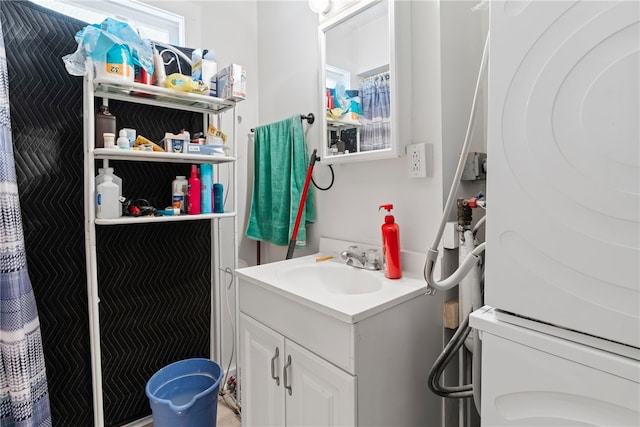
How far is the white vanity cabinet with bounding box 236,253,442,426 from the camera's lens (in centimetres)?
98

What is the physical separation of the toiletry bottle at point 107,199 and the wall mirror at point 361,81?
95 centimetres

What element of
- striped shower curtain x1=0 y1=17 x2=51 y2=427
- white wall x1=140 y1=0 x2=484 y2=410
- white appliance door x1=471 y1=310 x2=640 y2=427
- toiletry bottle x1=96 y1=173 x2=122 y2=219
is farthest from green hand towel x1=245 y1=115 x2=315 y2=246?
white appliance door x1=471 y1=310 x2=640 y2=427

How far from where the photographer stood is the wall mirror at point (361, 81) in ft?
4.28

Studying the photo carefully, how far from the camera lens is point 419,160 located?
4.17 feet

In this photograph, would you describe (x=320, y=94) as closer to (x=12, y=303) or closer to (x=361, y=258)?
(x=361, y=258)

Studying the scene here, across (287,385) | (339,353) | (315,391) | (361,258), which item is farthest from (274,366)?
(361,258)

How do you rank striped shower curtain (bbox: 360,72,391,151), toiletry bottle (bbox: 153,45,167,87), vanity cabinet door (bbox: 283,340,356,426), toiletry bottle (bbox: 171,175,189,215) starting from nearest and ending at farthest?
vanity cabinet door (bbox: 283,340,356,426) < striped shower curtain (bbox: 360,72,391,151) < toiletry bottle (bbox: 153,45,167,87) < toiletry bottle (bbox: 171,175,189,215)

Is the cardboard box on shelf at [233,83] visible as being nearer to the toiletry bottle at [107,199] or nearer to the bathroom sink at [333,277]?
the toiletry bottle at [107,199]

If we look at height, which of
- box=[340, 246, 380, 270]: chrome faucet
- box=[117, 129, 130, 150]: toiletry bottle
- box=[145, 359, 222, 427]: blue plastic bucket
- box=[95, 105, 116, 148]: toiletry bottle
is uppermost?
box=[95, 105, 116, 148]: toiletry bottle

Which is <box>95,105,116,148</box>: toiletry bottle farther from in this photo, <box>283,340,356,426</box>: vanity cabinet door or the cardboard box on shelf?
<box>283,340,356,426</box>: vanity cabinet door

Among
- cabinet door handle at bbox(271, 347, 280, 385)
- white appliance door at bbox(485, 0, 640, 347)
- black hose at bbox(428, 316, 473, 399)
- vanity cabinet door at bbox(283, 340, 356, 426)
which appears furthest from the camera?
cabinet door handle at bbox(271, 347, 280, 385)

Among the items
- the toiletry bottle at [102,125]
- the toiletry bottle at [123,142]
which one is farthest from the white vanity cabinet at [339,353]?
the toiletry bottle at [102,125]

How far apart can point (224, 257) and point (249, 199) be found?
41 centimetres

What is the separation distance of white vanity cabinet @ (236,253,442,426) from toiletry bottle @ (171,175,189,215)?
0.49m
